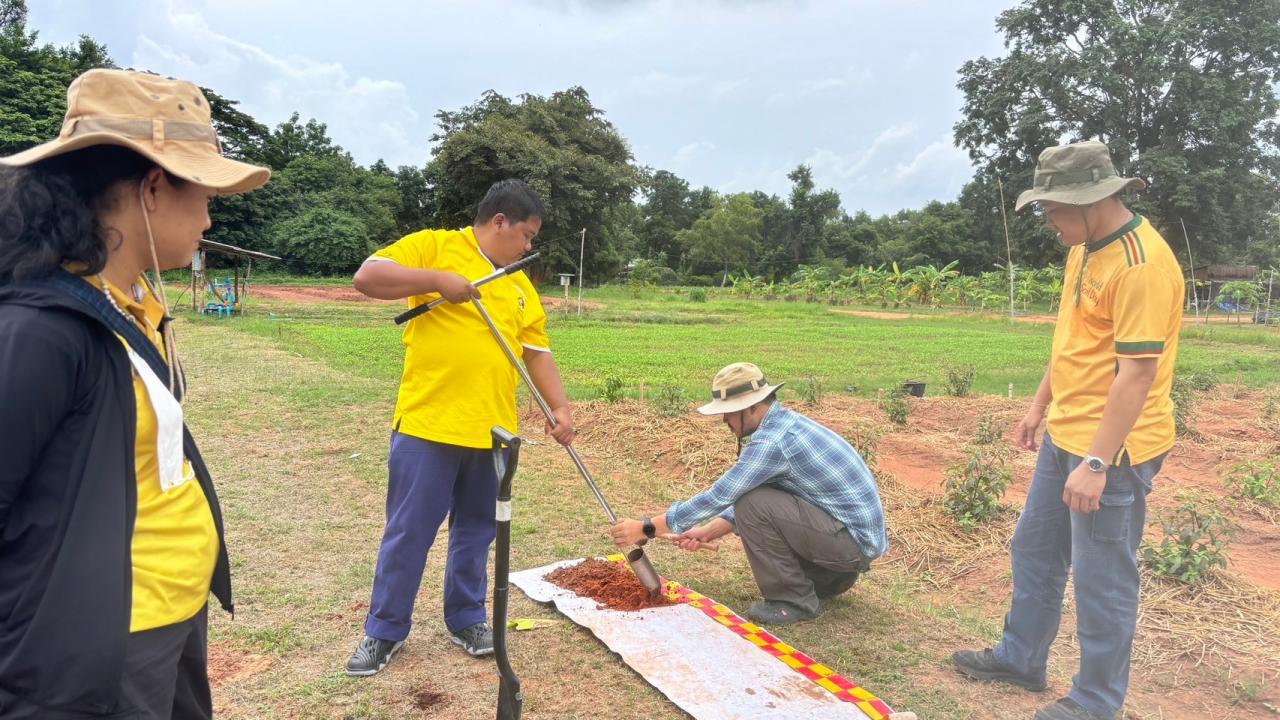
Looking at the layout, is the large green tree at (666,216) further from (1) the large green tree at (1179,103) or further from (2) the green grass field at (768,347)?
(2) the green grass field at (768,347)

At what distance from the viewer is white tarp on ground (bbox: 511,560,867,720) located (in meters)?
2.87

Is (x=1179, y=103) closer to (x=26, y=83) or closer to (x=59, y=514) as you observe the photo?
(x=59, y=514)

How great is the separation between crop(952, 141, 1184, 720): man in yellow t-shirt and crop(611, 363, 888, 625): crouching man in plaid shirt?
926 millimetres

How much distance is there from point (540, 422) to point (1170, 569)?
5418 millimetres

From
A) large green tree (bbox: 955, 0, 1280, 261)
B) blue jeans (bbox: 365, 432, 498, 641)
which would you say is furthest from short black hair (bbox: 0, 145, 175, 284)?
large green tree (bbox: 955, 0, 1280, 261)

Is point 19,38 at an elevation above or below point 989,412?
above

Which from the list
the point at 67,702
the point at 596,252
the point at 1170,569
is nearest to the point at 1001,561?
the point at 1170,569

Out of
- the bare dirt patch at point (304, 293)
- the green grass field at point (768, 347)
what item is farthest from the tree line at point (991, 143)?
the green grass field at point (768, 347)

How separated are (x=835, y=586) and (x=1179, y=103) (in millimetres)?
40385

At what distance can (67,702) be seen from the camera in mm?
1302

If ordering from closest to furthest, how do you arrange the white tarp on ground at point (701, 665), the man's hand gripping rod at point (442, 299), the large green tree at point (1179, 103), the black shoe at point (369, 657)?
the white tarp on ground at point (701, 665)
the man's hand gripping rod at point (442, 299)
the black shoe at point (369, 657)
the large green tree at point (1179, 103)

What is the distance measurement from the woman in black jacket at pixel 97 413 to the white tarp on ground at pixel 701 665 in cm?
196

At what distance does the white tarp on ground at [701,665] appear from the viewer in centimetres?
287

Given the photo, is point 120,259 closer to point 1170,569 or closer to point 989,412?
point 1170,569
